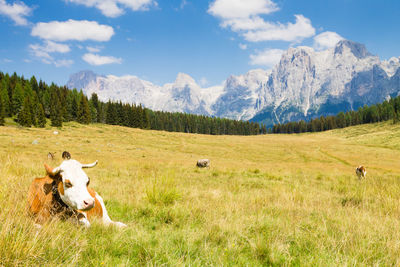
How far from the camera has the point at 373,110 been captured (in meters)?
138

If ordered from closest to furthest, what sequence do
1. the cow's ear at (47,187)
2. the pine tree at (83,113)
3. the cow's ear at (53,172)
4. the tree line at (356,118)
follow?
the cow's ear at (53,172) < the cow's ear at (47,187) < the pine tree at (83,113) < the tree line at (356,118)

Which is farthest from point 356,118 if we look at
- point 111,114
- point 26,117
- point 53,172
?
point 26,117

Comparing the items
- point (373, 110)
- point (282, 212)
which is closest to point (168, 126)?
point (373, 110)

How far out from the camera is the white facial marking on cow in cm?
384

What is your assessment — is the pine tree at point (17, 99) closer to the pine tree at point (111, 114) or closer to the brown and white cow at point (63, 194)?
the pine tree at point (111, 114)

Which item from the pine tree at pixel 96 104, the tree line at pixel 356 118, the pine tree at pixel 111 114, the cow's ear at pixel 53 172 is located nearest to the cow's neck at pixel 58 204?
the cow's ear at pixel 53 172

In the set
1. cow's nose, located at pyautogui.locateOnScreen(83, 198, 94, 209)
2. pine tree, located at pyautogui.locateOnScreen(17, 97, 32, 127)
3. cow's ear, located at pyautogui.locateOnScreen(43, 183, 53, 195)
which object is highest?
pine tree, located at pyautogui.locateOnScreen(17, 97, 32, 127)

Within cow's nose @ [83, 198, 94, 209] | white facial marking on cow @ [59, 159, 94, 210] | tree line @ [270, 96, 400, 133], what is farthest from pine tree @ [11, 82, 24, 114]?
tree line @ [270, 96, 400, 133]

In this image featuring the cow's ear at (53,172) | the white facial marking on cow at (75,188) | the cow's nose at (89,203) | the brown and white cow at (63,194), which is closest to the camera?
the cow's nose at (89,203)

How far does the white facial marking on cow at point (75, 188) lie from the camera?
3836 millimetres

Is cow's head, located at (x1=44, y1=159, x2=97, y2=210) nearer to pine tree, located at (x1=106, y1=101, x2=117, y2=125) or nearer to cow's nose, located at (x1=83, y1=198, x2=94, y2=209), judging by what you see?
cow's nose, located at (x1=83, y1=198, x2=94, y2=209)

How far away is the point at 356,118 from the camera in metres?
149

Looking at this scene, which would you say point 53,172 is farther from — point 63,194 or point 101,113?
point 101,113

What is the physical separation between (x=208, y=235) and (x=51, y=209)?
3.25m
